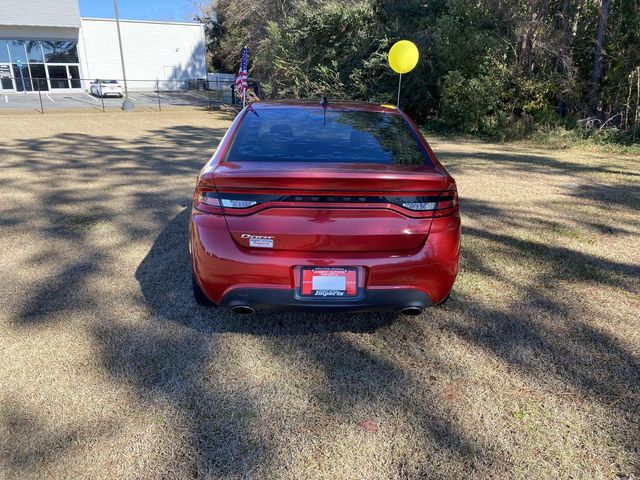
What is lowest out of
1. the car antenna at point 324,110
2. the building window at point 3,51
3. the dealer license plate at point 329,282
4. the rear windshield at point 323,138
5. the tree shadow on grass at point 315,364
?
the tree shadow on grass at point 315,364

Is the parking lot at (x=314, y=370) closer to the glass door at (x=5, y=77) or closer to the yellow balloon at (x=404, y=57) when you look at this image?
the yellow balloon at (x=404, y=57)

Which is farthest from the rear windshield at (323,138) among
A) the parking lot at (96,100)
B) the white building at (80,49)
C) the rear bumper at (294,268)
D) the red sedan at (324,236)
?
the white building at (80,49)

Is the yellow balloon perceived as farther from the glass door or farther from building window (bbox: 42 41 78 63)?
building window (bbox: 42 41 78 63)

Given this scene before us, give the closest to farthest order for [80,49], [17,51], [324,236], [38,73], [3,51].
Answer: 1. [324,236]
2. [3,51]
3. [17,51]
4. [38,73]
5. [80,49]

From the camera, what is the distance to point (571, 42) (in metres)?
13.6

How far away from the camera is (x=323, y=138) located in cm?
324

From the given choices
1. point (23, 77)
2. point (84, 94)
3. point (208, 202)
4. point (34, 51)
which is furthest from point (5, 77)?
point (208, 202)

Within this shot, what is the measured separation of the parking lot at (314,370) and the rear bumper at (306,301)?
1.25 ft

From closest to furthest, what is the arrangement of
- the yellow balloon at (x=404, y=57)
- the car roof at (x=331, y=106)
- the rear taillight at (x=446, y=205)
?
the rear taillight at (x=446, y=205) < the car roof at (x=331, y=106) < the yellow balloon at (x=404, y=57)

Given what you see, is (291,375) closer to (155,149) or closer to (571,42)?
(155,149)

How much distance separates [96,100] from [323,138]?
110 feet

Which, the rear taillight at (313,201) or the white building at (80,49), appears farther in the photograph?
the white building at (80,49)

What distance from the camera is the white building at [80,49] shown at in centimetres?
3547

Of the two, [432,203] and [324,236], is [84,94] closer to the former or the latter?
[324,236]
